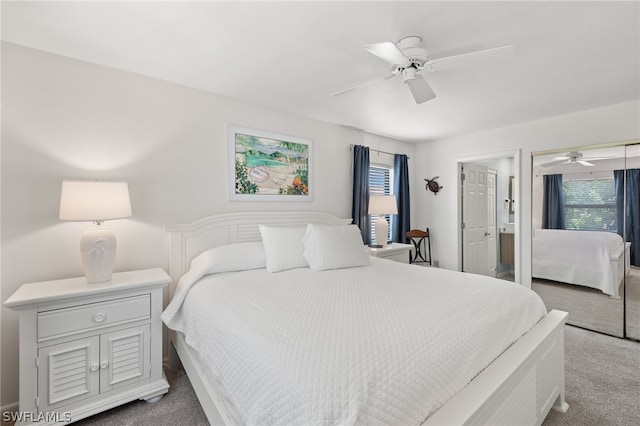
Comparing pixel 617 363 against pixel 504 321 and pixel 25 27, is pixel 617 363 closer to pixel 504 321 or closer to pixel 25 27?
pixel 504 321

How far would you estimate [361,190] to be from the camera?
388 cm

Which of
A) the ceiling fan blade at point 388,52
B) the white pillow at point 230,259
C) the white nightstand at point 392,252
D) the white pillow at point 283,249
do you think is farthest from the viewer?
the white nightstand at point 392,252

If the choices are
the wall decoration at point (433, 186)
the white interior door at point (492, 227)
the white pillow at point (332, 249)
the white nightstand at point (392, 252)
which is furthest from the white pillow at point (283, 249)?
the white interior door at point (492, 227)

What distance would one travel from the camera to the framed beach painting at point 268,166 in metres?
2.90

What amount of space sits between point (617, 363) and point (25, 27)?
500 cm

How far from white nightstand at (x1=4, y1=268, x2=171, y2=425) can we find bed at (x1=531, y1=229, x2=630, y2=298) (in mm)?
4125

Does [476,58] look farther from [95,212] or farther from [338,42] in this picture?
[95,212]

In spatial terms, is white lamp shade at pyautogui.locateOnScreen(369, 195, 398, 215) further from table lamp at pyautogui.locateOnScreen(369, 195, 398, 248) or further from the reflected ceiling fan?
the reflected ceiling fan

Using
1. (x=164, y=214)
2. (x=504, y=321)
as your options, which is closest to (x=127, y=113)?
(x=164, y=214)

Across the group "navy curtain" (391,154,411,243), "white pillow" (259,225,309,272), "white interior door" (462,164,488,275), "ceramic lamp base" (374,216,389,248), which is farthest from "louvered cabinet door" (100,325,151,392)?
"white interior door" (462,164,488,275)

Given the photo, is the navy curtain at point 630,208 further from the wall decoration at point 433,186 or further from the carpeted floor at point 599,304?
the wall decoration at point 433,186

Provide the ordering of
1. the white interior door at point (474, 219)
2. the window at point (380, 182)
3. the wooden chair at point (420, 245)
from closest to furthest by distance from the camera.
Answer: the window at point (380, 182)
the white interior door at point (474, 219)
the wooden chair at point (420, 245)

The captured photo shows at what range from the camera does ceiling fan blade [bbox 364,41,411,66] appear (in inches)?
62.0

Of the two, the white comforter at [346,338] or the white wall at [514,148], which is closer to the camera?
the white comforter at [346,338]
